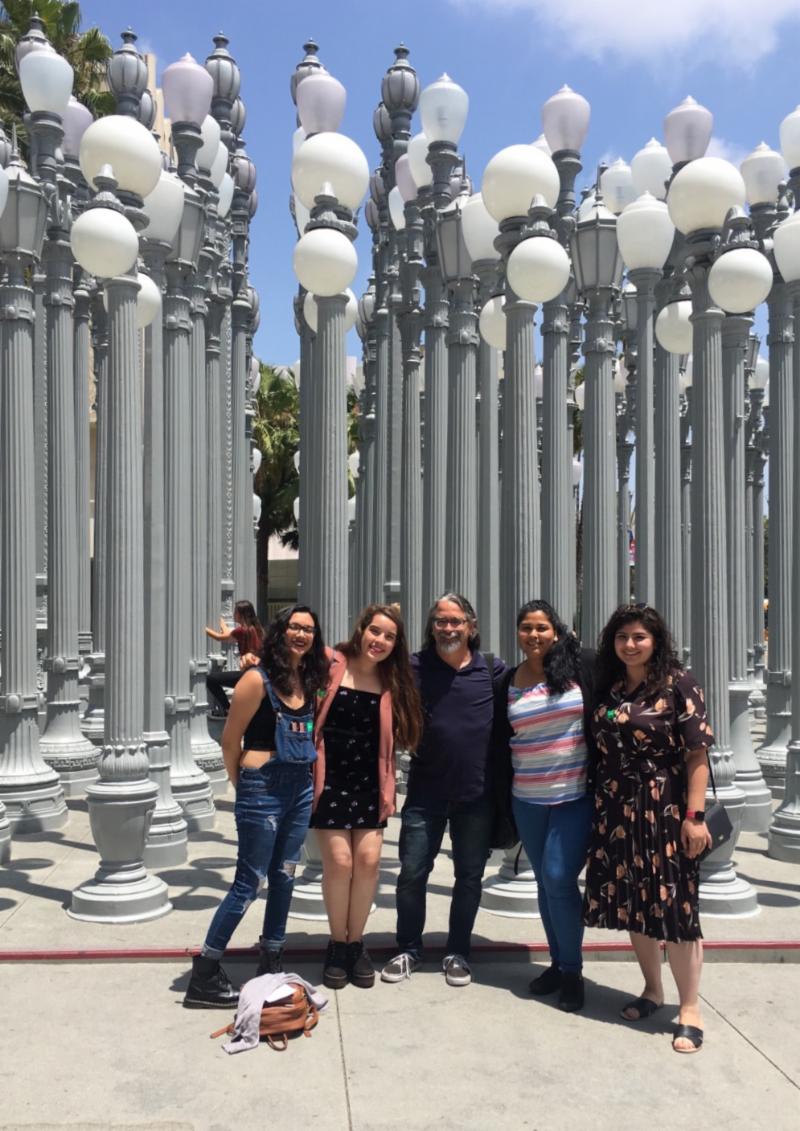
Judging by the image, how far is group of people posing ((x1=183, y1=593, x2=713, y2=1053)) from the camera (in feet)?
16.9

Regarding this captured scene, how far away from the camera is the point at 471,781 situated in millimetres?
5723

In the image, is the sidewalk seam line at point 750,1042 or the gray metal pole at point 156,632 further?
the gray metal pole at point 156,632

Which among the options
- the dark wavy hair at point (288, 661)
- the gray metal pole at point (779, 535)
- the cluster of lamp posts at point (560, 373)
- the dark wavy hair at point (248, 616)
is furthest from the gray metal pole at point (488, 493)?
the dark wavy hair at point (288, 661)

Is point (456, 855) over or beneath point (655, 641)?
beneath

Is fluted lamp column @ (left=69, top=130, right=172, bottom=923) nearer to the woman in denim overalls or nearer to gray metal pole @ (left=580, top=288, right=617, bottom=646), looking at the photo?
the woman in denim overalls

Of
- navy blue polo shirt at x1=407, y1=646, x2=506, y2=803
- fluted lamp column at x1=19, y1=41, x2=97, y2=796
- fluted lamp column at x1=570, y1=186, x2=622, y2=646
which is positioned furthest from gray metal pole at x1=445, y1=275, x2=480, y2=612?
fluted lamp column at x1=19, y1=41, x2=97, y2=796

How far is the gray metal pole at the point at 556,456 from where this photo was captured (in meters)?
8.98

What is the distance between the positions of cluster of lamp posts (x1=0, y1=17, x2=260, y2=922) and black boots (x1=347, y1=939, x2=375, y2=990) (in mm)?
1669

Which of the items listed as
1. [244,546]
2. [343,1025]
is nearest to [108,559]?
[343,1025]

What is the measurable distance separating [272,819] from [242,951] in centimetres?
110

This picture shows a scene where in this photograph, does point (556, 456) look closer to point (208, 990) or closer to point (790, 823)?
point (790, 823)

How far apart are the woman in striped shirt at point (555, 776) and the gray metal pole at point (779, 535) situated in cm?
685

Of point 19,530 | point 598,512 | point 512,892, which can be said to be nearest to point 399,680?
point 512,892

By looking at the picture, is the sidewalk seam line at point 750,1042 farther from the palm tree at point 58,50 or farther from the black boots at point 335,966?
the palm tree at point 58,50
